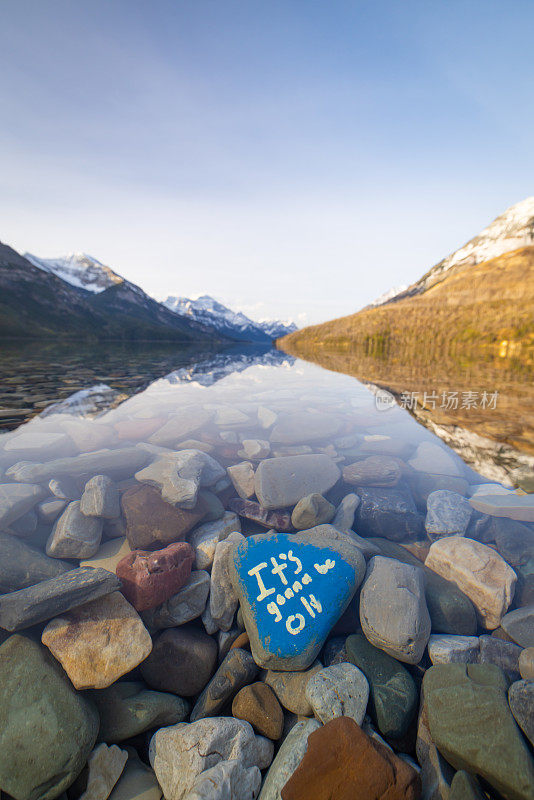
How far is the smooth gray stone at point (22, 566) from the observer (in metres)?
3.46

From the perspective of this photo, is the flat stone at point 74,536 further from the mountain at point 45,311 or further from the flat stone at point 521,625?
the mountain at point 45,311

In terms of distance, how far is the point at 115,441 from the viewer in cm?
786

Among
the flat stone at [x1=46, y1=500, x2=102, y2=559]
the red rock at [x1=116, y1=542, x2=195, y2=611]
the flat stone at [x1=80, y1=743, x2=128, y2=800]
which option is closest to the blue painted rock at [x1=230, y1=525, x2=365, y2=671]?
the red rock at [x1=116, y1=542, x2=195, y2=611]

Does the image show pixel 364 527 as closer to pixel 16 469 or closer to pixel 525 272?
pixel 16 469

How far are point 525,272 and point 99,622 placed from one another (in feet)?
401

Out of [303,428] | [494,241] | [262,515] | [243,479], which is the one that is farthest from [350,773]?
[494,241]

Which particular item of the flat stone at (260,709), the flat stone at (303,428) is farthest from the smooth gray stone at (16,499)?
the flat stone at (303,428)

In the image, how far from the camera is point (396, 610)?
3.42 metres

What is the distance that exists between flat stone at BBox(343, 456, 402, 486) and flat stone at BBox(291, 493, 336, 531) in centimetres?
173

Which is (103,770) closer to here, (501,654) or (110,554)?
(110,554)

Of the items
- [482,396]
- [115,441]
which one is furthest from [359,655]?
[482,396]

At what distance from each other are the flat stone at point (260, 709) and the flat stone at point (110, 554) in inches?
82.3

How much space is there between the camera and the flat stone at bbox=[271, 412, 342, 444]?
880 cm

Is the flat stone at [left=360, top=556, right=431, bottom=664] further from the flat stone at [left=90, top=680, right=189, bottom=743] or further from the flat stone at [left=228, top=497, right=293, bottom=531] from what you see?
the flat stone at [left=90, top=680, right=189, bottom=743]
